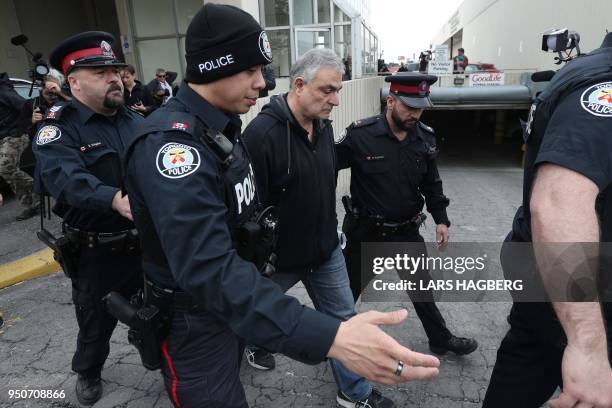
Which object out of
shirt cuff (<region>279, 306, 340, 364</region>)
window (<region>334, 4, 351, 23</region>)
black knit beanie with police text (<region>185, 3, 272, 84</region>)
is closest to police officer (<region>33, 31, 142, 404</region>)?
black knit beanie with police text (<region>185, 3, 272, 84</region>)

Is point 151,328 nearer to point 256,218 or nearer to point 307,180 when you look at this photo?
point 256,218

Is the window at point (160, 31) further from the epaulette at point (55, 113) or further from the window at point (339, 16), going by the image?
the epaulette at point (55, 113)

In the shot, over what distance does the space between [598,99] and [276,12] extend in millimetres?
12997

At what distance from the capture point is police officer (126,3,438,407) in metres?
1.04

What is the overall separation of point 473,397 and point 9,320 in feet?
11.5

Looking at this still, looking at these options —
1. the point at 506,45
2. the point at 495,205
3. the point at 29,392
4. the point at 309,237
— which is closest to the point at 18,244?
the point at 29,392

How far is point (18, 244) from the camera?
16.1 ft

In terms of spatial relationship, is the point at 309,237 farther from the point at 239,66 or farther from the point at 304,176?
the point at 239,66

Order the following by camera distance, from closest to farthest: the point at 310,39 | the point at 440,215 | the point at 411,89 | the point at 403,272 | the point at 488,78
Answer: the point at 411,89 → the point at 403,272 → the point at 440,215 → the point at 488,78 → the point at 310,39

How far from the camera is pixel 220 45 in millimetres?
1339

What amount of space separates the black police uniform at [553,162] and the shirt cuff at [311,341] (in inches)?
29.0

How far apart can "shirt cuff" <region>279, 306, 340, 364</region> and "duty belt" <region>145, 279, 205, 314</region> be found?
511 millimetres

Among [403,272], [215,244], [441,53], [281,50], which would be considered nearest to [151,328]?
[215,244]

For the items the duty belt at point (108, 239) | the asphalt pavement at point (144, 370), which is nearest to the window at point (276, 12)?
the asphalt pavement at point (144, 370)
